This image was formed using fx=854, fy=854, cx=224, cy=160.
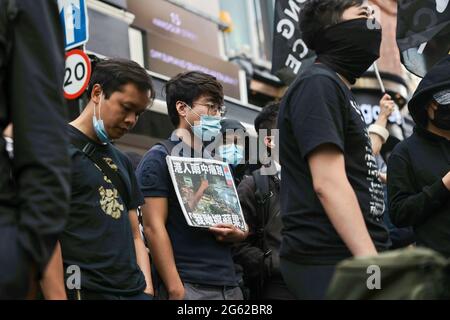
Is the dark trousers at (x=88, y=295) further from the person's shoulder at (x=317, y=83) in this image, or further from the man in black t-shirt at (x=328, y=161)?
the person's shoulder at (x=317, y=83)

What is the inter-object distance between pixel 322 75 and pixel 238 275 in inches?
75.9

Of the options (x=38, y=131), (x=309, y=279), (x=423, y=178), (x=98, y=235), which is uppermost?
(x=423, y=178)

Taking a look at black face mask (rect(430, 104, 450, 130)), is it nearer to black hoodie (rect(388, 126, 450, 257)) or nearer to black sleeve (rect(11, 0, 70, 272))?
black hoodie (rect(388, 126, 450, 257))

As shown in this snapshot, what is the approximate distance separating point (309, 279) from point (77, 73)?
4128mm

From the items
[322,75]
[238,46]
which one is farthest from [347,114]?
[238,46]

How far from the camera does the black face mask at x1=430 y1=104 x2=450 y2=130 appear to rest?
452cm

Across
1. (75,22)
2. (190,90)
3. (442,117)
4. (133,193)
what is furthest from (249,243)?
(75,22)

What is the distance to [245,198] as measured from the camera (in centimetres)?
553

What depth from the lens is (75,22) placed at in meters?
7.44

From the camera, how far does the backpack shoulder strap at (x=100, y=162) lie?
4.11 m

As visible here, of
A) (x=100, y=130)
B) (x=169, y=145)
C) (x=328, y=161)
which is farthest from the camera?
→ (x=169, y=145)

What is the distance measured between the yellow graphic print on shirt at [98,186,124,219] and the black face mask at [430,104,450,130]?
69.0 inches

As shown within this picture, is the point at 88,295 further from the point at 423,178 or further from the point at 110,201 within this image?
the point at 423,178

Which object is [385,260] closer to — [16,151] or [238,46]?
[16,151]
